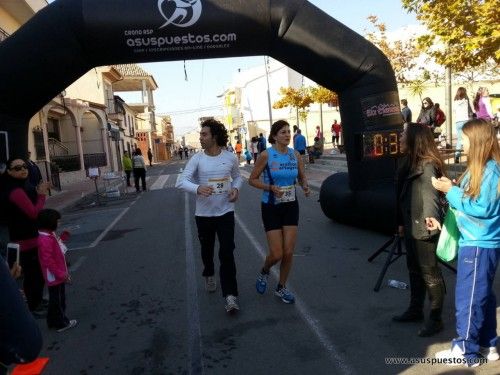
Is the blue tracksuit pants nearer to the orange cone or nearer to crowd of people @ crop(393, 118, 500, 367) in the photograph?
crowd of people @ crop(393, 118, 500, 367)

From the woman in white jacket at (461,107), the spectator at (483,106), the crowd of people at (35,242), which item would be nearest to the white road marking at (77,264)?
the crowd of people at (35,242)

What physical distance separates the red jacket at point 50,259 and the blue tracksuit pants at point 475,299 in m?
3.48

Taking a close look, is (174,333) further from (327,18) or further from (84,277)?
(327,18)

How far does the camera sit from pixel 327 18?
7.34 metres

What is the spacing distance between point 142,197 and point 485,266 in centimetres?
1424

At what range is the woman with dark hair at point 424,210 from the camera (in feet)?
12.0

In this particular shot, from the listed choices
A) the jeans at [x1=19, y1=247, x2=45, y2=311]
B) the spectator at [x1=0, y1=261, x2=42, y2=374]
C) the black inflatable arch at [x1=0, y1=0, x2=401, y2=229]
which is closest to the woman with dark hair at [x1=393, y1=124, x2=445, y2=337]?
the spectator at [x1=0, y1=261, x2=42, y2=374]

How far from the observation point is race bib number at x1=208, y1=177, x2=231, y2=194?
4.64 metres

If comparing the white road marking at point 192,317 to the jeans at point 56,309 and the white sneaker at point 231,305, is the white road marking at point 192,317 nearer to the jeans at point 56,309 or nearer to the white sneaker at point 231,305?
the white sneaker at point 231,305

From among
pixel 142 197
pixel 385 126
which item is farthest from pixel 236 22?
pixel 142 197

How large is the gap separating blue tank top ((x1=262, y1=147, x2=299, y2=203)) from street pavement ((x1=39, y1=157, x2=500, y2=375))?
1.28 m

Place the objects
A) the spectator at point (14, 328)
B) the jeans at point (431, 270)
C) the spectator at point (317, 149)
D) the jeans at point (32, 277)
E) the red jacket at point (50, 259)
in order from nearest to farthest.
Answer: the spectator at point (14, 328)
the jeans at point (431, 270)
the red jacket at point (50, 259)
the jeans at point (32, 277)
the spectator at point (317, 149)

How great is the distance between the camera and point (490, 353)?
3289mm

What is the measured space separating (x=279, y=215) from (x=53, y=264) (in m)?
2.24
